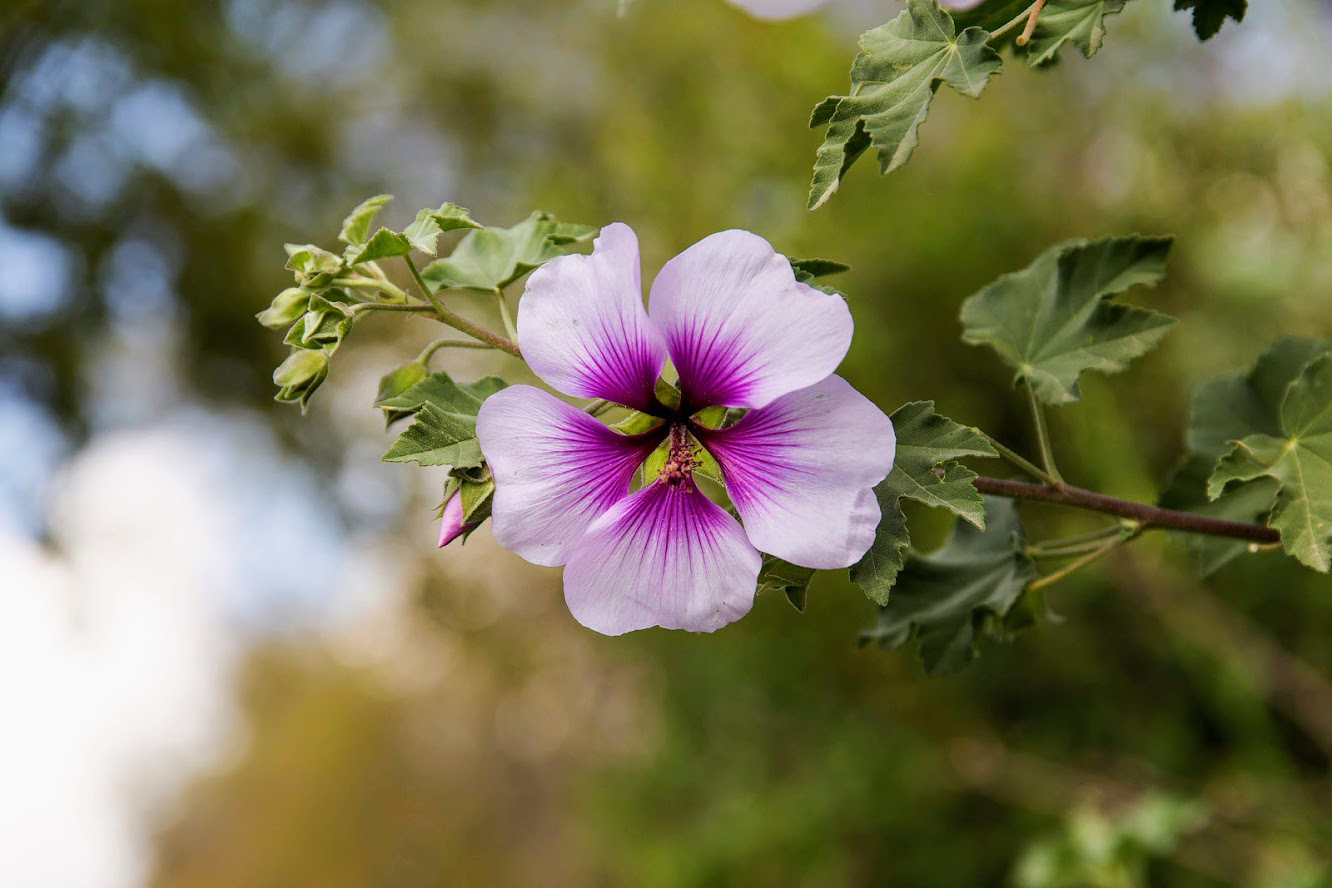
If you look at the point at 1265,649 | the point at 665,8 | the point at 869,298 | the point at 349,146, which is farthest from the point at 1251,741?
the point at 349,146

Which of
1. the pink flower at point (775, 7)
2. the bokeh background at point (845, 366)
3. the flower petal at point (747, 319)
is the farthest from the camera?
the bokeh background at point (845, 366)

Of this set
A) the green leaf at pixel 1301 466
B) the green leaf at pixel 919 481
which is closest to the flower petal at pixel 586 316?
the green leaf at pixel 919 481

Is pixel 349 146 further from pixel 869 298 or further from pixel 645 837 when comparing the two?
pixel 645 837

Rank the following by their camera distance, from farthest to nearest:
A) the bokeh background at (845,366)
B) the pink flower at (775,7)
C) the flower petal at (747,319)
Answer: the bokeh background at (845,366) < the pink flower at (775,7) < the flower petal at (747,319)

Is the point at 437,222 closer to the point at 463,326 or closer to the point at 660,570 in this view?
the point at 463,326

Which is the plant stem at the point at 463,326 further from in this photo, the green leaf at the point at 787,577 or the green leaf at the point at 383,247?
the green leaf at the point at 787,577

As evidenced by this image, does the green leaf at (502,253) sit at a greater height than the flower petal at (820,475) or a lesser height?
greater
